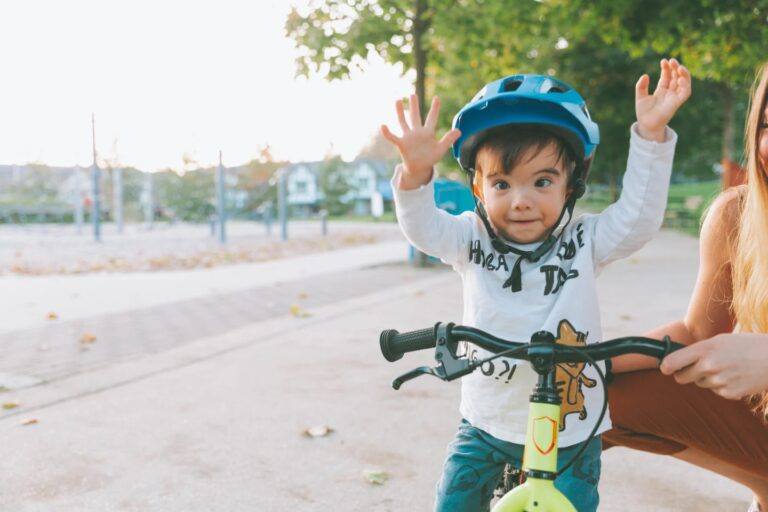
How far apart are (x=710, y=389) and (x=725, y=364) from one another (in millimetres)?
558

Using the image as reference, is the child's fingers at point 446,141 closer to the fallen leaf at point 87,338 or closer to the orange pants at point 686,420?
the orange pants at point 686,420

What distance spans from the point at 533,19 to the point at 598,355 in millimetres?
9929

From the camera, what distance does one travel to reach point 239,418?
3881mm

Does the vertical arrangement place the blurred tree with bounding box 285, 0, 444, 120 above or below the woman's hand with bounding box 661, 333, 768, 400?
above

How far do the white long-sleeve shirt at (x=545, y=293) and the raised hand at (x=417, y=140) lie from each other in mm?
100

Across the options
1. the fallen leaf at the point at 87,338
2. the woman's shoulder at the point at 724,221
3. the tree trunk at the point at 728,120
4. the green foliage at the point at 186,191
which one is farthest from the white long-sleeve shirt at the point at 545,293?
the green foliage at the point at 186,191

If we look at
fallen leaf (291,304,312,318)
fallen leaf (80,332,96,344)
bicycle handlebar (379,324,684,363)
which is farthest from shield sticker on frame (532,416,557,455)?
fallen leaf (291,304,312,318)

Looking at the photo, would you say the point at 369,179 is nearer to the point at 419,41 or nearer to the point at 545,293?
the point at 419,41

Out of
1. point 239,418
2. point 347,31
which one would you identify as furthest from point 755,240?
point 347,31

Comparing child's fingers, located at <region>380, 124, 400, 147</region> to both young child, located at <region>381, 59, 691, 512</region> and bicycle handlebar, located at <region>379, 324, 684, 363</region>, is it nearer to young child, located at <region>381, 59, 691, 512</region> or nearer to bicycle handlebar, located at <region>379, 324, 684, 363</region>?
young child, located at <region>381, 59, 691, 512</region>

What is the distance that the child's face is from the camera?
73.1 inches

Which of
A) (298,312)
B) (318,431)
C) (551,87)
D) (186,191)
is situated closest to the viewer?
(551,87)

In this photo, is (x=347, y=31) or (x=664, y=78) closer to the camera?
(x=664, y=78)

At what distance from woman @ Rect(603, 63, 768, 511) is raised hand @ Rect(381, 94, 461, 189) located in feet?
3.09
